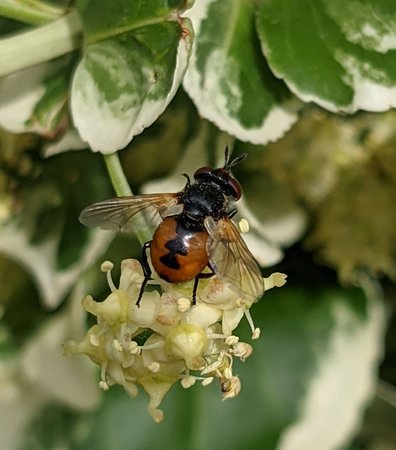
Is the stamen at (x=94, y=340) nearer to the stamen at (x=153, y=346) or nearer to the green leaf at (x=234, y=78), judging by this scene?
the stamen at (x=153, y=346)

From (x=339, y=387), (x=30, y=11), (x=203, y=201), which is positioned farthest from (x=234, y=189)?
(x=339, y=387)

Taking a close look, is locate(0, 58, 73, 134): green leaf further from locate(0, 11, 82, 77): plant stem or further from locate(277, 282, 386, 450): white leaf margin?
locate(277, 282, 386, 450): white leaf margin

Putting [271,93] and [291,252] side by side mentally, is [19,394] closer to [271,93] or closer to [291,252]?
[291,252]

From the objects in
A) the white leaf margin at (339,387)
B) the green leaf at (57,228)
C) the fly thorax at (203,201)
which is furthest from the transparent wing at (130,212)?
the white leaf margin at (339,387)

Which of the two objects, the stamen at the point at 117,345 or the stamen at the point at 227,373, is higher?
the stamen at the point at 117,345

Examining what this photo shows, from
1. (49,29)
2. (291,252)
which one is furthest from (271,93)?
(291,252)

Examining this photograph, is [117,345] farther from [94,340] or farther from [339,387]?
[339,387]
